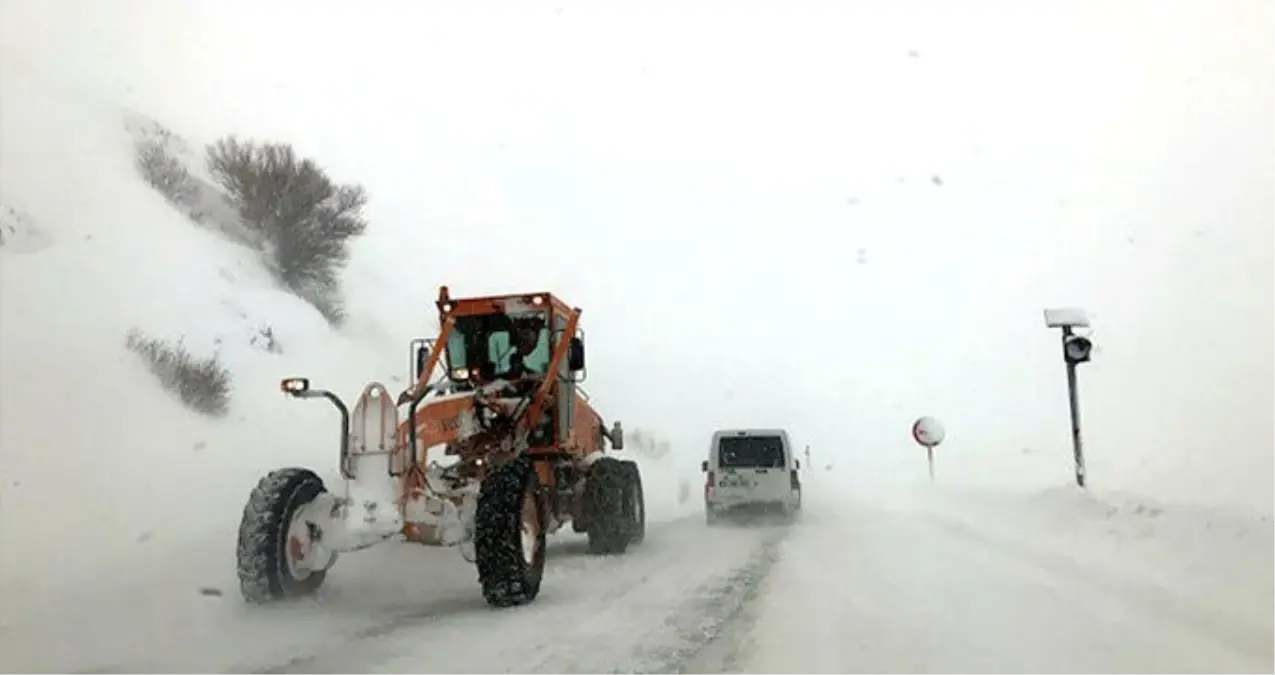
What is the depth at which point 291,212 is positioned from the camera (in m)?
29.9

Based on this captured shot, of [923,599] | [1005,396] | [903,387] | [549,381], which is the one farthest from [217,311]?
[903,387]

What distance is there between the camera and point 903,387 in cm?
5491

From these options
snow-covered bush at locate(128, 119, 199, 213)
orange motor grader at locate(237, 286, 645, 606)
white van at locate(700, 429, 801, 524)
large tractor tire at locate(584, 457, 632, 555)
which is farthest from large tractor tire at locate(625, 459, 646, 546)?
snow-covered bush at locate(128, 119, 199, 213)

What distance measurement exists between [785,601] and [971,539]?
616 centimetres

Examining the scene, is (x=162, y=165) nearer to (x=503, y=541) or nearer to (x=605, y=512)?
(x=605, y=512)

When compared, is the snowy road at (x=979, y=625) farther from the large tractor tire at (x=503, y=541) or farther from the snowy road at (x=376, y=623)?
the large tractor tire at (x=503, y=541)

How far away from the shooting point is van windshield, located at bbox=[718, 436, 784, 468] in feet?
67.9

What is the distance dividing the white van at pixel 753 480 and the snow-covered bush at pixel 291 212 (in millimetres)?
14596

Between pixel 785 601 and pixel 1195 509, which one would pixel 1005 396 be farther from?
pixel 785 601

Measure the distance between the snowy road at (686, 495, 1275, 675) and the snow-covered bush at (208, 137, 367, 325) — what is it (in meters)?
22.4

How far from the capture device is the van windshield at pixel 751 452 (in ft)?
67.9

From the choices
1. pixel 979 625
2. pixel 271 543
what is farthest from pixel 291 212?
pixel 979 625

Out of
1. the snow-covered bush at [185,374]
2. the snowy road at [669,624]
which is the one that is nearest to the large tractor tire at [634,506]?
the snowy road at [669,624]

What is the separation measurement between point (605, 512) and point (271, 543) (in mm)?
5053
